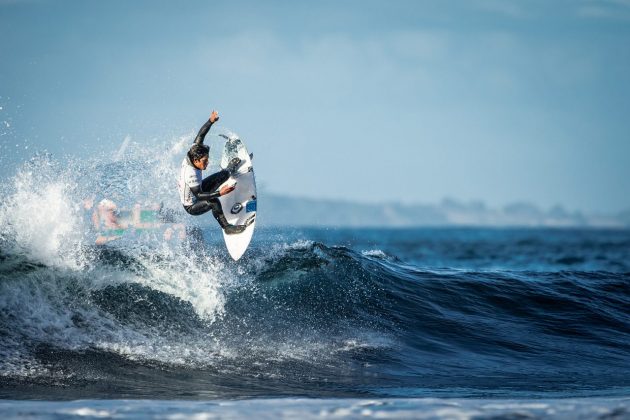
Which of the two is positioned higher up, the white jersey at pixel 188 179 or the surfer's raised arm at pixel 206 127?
the surfer's raised arm at pixel 206 127

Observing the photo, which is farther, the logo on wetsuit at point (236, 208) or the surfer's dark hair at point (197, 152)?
the logo on wetsuit at point (236, 208)

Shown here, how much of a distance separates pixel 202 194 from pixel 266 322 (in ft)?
6.94

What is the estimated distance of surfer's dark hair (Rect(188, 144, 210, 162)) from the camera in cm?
934

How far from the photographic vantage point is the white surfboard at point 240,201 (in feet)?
34.4

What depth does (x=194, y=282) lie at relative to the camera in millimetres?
9617

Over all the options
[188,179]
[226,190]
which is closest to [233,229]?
[226,190]

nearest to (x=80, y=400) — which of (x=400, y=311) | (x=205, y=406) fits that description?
(x=205, y=406)

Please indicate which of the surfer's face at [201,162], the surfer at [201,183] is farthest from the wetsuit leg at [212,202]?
the surfer's face at [201,162]

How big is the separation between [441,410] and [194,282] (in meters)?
4.90

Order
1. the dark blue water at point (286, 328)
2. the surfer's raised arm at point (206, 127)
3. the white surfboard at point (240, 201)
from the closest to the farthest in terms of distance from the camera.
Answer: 1. the dark blue water at point (286, 328)
2. the surfer's raised arm at point (206, 127)
3. the white surfboard at point (240, 201)

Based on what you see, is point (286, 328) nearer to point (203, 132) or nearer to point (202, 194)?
point (202, 194)

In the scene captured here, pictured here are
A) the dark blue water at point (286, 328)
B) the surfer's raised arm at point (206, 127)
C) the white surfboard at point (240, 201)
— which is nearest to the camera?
the dark blue water at point (286, 328)

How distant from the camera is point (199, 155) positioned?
9383 mm

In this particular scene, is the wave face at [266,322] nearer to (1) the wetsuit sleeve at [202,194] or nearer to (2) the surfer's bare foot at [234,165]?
(1) the wetsuit sleeve at [202,194]
